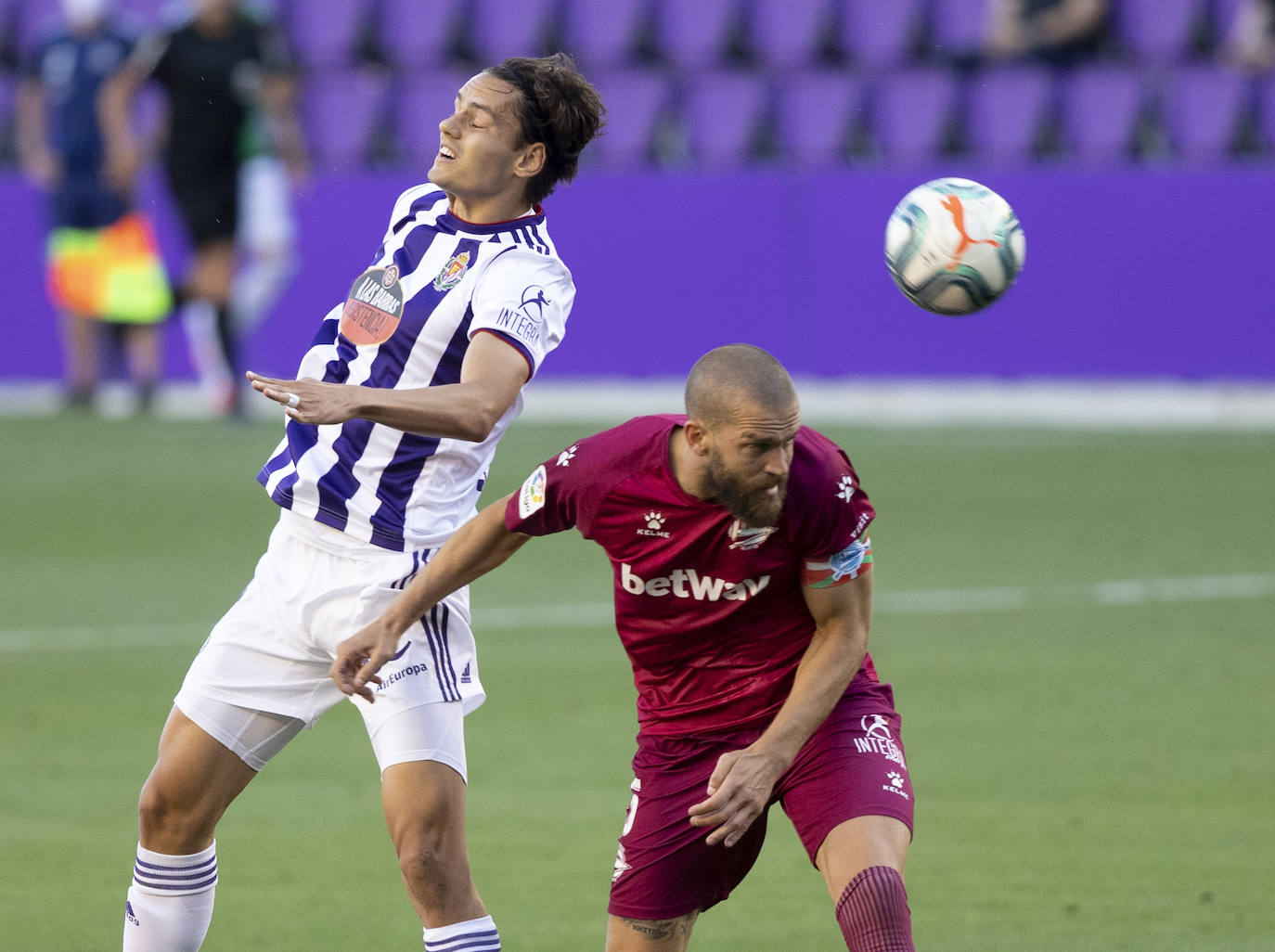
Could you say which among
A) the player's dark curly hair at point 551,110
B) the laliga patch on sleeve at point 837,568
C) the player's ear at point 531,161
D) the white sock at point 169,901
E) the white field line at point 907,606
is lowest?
the white field line at point 907,606

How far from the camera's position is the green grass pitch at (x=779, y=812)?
5.84 metres

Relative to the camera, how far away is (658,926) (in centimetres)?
464

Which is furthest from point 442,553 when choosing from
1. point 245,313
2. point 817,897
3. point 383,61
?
point 383,61

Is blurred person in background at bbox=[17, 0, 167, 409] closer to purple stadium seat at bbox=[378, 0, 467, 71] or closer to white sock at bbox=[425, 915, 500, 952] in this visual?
purple stadium seat at bbox=[378, 0, 467, 71]

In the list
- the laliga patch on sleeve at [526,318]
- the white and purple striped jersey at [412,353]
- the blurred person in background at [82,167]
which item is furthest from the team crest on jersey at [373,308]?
the blurred person in background at [82,167]

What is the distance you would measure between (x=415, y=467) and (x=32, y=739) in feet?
11.4

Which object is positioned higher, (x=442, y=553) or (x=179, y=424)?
(x=442, y=553)

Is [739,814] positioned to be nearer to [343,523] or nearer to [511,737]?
[343,523]

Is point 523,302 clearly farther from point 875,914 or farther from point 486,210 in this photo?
point 875,914

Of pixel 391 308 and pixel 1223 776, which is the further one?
pixel 1223 776

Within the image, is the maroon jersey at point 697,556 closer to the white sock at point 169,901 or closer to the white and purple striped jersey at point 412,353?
the white and purple striped jersey at point 412,353

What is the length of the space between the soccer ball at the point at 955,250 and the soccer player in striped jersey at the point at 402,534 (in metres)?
0.98

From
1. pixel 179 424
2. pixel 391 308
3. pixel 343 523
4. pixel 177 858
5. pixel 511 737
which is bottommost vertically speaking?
pixel 179 424

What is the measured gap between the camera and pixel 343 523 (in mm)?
4789
